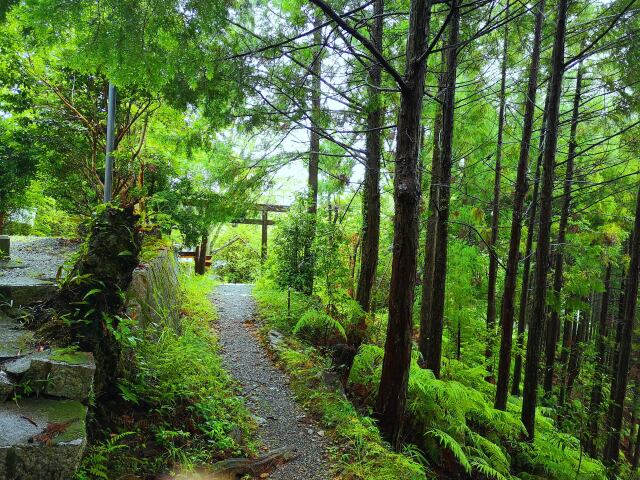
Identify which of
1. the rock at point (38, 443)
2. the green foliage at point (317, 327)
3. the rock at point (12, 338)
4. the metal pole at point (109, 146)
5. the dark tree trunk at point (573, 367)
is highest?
the metal pole at point (109, 146)

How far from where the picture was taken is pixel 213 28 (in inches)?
139

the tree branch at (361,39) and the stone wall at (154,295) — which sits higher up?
the tree branch at (361,39)

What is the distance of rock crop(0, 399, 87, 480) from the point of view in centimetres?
215

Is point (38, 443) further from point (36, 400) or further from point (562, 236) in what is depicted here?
point (562, 236)

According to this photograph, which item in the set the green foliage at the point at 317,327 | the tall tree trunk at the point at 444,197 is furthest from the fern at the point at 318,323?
the tall tree trunk at the point at 444,197

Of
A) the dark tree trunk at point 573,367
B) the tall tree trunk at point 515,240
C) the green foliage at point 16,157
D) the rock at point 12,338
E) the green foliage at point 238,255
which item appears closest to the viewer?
the rock at point 12,338

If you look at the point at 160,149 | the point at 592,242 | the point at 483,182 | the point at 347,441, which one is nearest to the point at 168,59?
the point at 347,441

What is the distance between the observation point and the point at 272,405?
5191 millimetres

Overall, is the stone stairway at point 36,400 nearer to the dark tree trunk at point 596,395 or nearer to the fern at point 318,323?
the fern at point 318,323

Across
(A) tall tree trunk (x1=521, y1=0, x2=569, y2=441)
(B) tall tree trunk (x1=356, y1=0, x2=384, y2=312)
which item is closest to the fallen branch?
(A) tall tree trunk (x1=521, y1=0, x2=569, y2=441)

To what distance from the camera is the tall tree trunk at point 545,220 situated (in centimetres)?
561

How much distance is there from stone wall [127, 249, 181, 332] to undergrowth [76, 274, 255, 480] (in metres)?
0.30

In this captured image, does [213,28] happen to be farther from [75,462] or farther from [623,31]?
[623,31]

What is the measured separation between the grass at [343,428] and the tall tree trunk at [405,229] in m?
0.38
